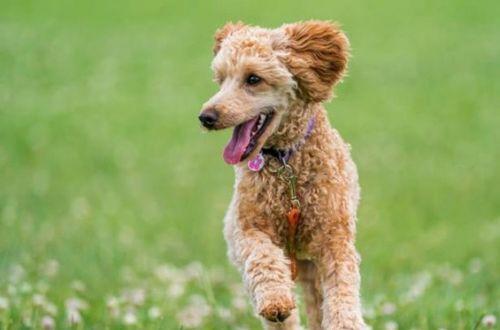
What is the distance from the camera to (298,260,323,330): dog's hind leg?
5.18 metres

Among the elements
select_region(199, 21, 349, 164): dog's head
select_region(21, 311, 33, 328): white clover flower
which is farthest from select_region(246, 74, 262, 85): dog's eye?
select_region(21, 311, 33, 328): white clover flower

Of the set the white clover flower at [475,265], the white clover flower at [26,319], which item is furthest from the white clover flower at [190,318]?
the white clover flower at [475,265]

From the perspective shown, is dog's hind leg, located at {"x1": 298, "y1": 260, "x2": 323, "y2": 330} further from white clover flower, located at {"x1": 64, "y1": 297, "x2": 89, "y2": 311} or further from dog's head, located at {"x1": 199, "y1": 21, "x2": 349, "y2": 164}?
white clover flower, located at {"x1": 64, "y1": 297, "x2": 89, "y2": 311}

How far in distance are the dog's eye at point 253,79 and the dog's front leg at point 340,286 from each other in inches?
33.5

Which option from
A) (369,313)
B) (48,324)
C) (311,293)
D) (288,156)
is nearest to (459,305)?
(369,313)

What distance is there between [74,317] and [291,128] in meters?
1.84

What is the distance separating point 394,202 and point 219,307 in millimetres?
5608

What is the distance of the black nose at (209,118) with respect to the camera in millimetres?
4609

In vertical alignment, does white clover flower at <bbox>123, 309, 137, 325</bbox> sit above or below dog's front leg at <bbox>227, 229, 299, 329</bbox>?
above

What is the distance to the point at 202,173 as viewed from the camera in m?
13.1

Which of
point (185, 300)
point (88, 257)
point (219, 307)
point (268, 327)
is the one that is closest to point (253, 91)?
point (268, 327)

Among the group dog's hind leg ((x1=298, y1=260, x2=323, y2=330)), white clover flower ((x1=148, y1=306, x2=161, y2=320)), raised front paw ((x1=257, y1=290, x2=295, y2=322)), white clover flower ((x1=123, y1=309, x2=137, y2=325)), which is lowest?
raised front paw ((x1=257, y1=290, x2=295, y2=322))

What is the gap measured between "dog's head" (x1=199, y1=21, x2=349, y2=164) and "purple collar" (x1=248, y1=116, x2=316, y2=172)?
131 millimetres

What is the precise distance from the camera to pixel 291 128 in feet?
16.0
